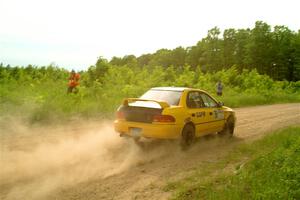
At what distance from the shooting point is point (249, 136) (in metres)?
11.7

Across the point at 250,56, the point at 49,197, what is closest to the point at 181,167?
the point at 49,197

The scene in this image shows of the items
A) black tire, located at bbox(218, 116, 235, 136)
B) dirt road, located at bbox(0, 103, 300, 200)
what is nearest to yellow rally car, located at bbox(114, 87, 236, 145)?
dirt road, located at bbox(0, 103, 300, 200)

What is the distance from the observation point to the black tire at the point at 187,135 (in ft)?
29.4

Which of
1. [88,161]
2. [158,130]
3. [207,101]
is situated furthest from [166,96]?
[88,161]

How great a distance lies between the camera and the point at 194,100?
31.7ft

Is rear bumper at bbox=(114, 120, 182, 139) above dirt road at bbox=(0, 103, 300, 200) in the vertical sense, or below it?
above

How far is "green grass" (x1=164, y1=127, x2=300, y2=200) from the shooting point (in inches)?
219

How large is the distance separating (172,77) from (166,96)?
2901 cm

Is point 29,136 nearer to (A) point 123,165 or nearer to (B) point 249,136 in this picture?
(A) point 123,165

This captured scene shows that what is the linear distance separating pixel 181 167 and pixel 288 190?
8.36ft

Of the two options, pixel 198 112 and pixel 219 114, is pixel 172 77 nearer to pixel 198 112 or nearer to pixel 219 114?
pixel 219 114

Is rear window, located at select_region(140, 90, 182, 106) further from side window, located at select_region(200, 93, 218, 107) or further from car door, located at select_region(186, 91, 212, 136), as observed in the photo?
side window, located at select_region(200, 93, 218, 107)

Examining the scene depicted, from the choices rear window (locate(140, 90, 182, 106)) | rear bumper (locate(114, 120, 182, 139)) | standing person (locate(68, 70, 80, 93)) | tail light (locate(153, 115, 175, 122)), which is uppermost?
standing person (locate(68, 70, 80, 93))

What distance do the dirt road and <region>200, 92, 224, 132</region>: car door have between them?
1.52ft
